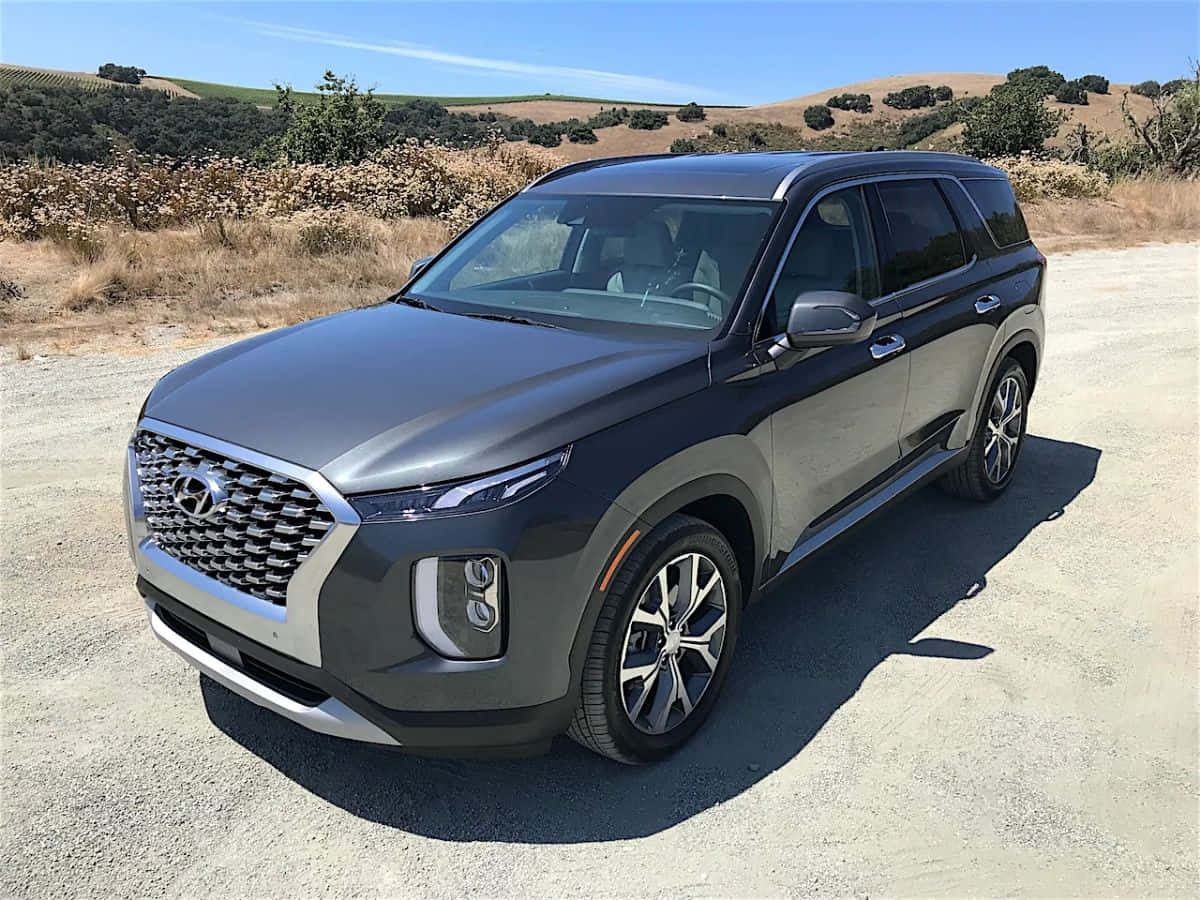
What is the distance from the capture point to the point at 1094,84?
223 feet

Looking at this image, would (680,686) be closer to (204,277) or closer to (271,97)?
(204,277)

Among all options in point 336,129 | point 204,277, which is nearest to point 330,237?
point 204,277

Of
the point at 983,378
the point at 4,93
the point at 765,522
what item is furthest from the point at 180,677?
the point at 4,93

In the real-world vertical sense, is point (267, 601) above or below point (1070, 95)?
below

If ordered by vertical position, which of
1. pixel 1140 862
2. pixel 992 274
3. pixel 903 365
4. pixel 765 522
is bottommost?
pixel 1140 862

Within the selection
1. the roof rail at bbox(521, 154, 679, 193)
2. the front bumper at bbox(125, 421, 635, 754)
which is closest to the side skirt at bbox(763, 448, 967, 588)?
the front bumper at bbox(125, 421, 635, 754)

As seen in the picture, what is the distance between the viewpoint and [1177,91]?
24.8 metres

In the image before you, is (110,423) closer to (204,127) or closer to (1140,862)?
(1140,862)

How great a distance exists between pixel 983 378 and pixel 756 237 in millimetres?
1954

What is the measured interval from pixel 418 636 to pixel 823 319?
1782mm

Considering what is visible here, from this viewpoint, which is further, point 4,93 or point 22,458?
point 4,93

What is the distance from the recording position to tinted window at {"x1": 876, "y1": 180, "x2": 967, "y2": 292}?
4273 mm

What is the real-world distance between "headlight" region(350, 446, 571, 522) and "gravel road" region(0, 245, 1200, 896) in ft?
3.35

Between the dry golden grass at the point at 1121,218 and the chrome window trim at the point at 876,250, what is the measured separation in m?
12.4
